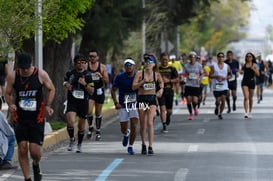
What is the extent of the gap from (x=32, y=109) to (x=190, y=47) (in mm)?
69952

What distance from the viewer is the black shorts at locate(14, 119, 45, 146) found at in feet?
42.4

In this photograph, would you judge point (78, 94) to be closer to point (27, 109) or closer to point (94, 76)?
point (94, 76)

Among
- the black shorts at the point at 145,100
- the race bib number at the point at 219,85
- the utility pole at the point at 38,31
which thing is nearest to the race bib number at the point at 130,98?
the black shorts at the point at 145,100

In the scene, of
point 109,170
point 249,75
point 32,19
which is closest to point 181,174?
point 109,170

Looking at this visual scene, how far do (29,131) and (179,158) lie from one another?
14.5ft

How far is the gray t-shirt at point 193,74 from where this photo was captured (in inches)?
1038

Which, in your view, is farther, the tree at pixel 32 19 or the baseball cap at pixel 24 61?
the tree at pixel 32 19

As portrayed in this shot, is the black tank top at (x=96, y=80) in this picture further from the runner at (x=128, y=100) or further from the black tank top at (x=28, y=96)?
the black tank top at (x=28, y=96)

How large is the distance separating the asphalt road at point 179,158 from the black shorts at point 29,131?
1.27 metres

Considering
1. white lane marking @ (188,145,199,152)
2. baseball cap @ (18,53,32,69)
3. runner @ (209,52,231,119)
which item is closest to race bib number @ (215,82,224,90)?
runner @ (209,52,231,119)

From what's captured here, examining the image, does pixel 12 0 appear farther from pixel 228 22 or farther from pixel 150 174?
Answer: pixel 228 22

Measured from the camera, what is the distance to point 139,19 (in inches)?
1220

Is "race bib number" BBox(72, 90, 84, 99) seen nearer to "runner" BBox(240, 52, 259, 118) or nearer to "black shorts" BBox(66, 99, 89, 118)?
"black shorts" BBox(66, 99, 89, 118)

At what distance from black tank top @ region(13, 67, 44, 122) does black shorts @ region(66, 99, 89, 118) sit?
5090 millimetres
